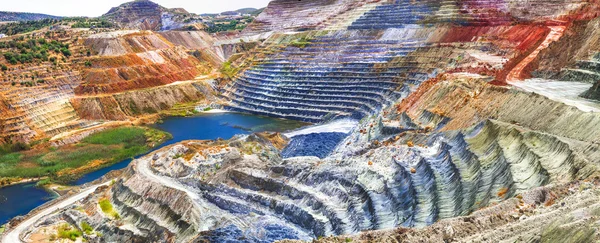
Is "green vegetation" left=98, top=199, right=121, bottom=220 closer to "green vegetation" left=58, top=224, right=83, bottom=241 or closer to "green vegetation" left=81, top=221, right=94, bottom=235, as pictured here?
"green vegetation" left=81, top=221, right=94, bottom=235

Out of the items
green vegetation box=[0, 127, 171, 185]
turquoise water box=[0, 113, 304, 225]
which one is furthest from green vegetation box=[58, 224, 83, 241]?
green vegetation box=[0, 127, 171, 185]

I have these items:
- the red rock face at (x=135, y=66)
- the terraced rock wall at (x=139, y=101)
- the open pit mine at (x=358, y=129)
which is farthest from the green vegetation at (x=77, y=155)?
the red rock face at (x=135, y=66)

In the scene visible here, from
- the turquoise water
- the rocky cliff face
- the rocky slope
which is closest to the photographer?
the turquoise water

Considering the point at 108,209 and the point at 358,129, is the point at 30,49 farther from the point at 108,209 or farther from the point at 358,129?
the point at 358,129

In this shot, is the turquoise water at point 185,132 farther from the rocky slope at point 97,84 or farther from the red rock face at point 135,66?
the red rock face at point 135,66

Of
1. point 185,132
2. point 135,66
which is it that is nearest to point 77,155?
point 185,132

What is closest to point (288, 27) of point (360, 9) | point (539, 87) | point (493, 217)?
point (360, 9)
